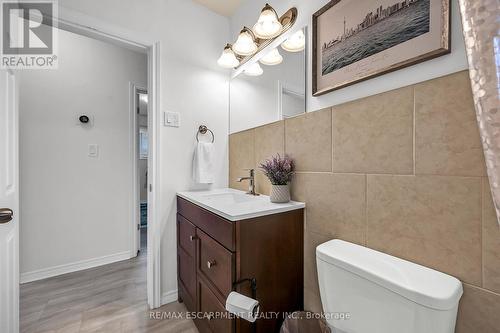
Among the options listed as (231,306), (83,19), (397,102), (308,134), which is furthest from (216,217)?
(83,19)

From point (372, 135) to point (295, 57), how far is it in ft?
2.29

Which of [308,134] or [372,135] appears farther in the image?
[308,134]

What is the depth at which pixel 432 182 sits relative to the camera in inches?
28.4

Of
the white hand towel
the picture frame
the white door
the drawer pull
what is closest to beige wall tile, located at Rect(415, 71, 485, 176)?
the drawer pull

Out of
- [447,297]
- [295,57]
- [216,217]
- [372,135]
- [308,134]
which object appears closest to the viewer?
[447,297]

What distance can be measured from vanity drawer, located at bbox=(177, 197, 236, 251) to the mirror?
→ 2.35 ft

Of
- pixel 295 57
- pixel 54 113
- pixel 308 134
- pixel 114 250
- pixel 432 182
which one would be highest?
pixel 295 57

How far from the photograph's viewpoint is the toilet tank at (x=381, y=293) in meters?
0.57

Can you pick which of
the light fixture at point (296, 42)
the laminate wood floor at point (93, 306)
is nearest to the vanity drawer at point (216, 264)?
the laminate wood floor at point (93, 306)

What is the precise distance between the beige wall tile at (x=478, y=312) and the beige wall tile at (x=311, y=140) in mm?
607

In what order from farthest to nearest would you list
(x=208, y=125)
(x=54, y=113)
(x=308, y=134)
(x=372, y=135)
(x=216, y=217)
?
(x=54, y=113) → (x=208, y=125) → (x=308, y=134) → (x=216, y=217) → (x=372, y=135)

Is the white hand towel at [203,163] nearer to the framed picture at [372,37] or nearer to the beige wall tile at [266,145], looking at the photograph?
the beige wall tile at [266,145]

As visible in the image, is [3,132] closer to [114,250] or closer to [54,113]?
[54,113]

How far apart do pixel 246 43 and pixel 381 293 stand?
1592 mm
